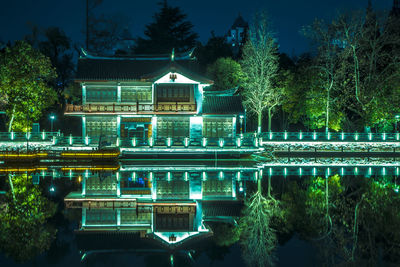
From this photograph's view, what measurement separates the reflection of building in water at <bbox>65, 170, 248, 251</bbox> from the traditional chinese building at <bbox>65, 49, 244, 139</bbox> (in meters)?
11.5

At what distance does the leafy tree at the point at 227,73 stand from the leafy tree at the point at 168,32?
9.36 meters

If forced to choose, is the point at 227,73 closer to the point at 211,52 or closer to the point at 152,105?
the point at 211,52

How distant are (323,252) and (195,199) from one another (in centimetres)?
602

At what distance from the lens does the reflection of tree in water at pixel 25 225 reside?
853 centimetres

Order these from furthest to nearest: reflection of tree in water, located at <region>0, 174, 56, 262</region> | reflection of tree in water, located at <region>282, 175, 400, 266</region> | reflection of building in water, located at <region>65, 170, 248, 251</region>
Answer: reflection of building in water, located at <region>65, 170, 248, 251</region> → reflection of tree in water, located at <region>0, 174, 56, 262</region> → reflection of tree in water, located at <region>282, 175, 400, 266</region>

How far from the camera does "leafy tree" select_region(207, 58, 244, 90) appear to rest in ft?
132

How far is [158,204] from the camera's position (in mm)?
13055

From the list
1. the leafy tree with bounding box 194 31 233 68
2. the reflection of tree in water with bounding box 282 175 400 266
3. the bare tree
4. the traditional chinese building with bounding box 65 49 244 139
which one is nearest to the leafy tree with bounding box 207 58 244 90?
the bare tree

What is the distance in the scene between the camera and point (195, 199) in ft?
45.3

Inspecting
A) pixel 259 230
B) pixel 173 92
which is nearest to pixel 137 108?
pixel 173 92

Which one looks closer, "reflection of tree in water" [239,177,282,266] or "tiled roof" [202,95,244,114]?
"reflection of tree in water" [239,177,282,266]

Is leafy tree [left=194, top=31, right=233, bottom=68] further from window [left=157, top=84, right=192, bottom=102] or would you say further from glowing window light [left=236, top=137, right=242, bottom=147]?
glowing window light [left=236, top=137, right=242, bottom=147]

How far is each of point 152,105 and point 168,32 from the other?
73.6ft

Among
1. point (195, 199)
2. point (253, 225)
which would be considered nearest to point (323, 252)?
point (253, 225)
